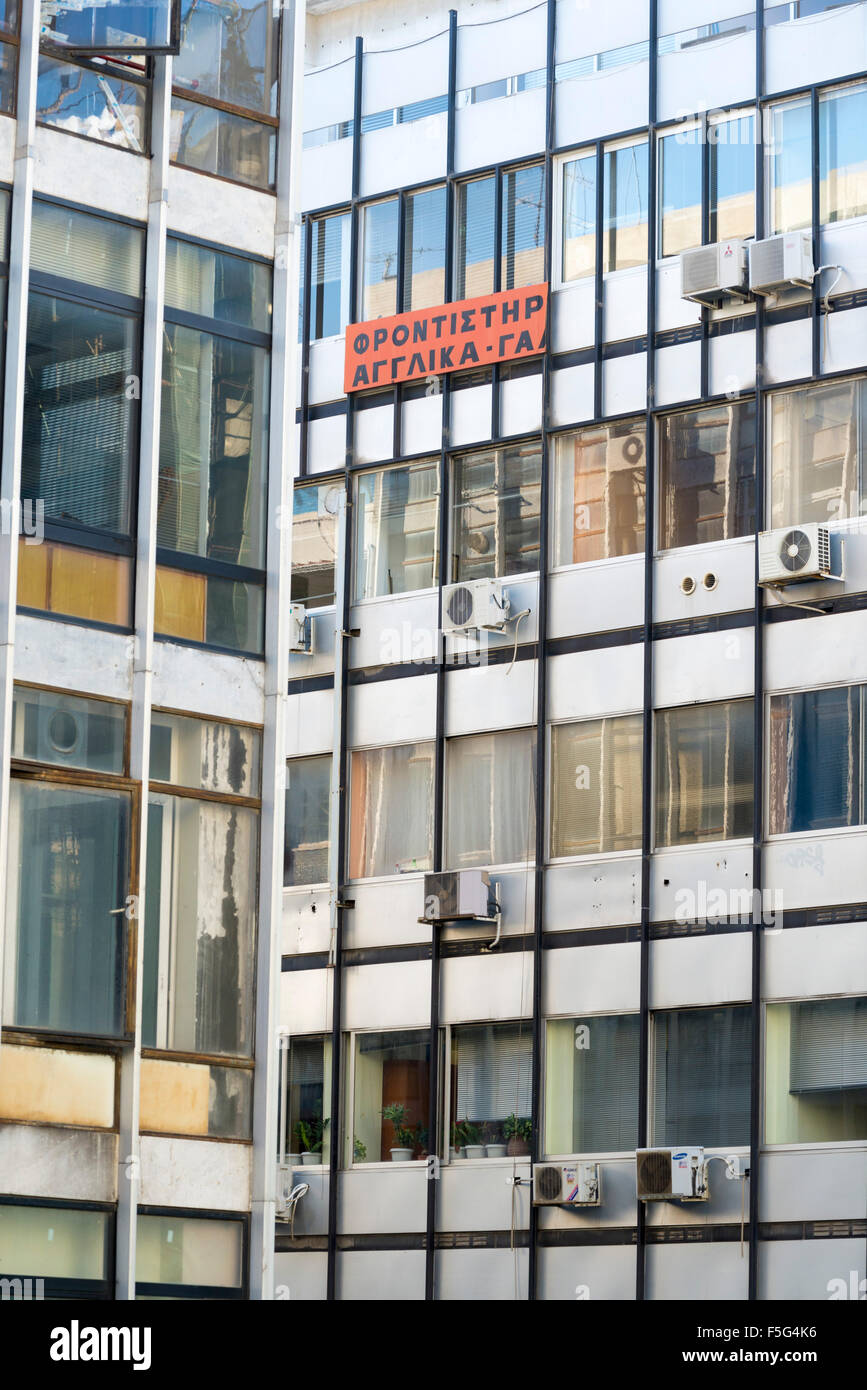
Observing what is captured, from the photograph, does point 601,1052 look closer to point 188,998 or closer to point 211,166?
point 188,998

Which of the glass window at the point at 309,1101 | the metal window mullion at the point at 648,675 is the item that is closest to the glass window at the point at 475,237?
the metal window mullion at the point at 648,675

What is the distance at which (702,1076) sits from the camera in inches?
Answer: 1061

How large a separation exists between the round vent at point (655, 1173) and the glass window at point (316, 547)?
26.6ft

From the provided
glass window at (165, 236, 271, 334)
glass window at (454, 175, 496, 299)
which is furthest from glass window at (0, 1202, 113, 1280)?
glass window at (454, 175, 496, 299)

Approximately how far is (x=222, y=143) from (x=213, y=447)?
2.47 metres

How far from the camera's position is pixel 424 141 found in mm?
30953

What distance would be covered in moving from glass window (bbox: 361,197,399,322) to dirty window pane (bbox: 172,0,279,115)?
10.1 meters

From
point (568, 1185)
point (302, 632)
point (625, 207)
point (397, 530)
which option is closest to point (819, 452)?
point (625, 207)

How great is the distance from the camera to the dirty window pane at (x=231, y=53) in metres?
20.5

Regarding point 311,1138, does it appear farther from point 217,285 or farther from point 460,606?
point 217,285

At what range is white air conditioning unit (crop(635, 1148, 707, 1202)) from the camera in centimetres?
2620

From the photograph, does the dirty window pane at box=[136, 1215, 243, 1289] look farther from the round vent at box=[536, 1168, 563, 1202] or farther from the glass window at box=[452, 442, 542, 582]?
the glass window at box=[452, 442, 542, 582]

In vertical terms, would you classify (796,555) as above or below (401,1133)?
above
